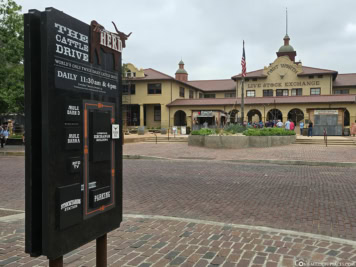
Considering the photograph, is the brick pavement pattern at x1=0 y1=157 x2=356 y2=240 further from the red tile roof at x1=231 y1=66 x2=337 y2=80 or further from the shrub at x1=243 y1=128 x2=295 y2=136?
the red tile roof at x1=231 y1=66 x2=337 y2=80

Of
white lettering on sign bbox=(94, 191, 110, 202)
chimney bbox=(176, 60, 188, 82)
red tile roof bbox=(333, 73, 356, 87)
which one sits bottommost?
white lettering on sign bbox=(94, 191, 110, 202)

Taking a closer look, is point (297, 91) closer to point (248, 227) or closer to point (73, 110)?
point (248, 227)

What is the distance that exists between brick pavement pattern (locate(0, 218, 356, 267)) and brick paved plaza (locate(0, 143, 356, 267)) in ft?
0.04

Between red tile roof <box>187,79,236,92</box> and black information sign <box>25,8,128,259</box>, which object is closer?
black information sign <box>25,8,128,259</box>

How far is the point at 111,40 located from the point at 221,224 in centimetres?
340

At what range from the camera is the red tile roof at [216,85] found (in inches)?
2089

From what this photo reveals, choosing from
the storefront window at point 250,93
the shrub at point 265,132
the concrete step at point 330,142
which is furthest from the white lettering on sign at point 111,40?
the storefront window at point 250,93

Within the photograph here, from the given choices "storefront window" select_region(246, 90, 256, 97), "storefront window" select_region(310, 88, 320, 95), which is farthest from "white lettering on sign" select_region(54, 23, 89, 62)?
"storefront window" select_region(310, 88, 320, 95)

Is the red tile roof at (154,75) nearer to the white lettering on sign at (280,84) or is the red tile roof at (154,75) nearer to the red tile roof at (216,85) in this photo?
the red tile roof at (216,85)

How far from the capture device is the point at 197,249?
163 inches

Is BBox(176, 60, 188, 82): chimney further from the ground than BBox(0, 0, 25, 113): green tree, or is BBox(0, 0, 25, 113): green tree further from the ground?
BBox(176, 60, 188, 82): chimney

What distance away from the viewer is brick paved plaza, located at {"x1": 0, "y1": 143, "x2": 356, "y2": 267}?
153 inches

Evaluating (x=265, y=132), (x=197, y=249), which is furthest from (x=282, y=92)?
(x=197, y=249)

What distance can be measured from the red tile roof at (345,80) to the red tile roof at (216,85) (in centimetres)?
1497
